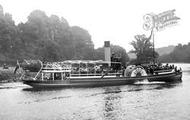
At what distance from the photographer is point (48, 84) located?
4650 centimetres

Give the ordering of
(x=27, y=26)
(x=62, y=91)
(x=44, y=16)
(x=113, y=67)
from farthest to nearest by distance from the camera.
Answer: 1. (x=44, y=16)
2. (x=27, y=26)
3. (x=113, y=67)
4. (x=62, y=91)

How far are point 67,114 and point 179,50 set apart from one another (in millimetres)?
173160

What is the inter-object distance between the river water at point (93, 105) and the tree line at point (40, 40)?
39497mm

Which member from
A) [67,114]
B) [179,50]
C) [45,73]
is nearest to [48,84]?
[45,73]

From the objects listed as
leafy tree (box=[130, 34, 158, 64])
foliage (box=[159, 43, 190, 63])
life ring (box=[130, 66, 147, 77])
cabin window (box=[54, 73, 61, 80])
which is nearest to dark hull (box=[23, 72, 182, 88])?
life ring (box=[130, 66, 147, 77])

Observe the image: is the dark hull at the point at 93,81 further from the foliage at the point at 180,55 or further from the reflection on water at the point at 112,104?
the foliage at the point at 180,55

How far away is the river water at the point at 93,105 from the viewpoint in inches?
1082

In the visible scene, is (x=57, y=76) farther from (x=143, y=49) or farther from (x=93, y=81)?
(x=143, y=49)

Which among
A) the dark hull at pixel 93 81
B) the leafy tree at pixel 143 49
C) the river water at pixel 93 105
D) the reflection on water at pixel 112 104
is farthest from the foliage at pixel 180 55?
the river water at pixel 93 105

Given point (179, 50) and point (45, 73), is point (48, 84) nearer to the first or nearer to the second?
point (45, 73)

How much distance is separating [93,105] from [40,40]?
6871cm

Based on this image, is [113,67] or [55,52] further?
[55,52]

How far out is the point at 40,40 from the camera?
98.2 metres

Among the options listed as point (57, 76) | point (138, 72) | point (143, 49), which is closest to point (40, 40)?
point (143, 49)
